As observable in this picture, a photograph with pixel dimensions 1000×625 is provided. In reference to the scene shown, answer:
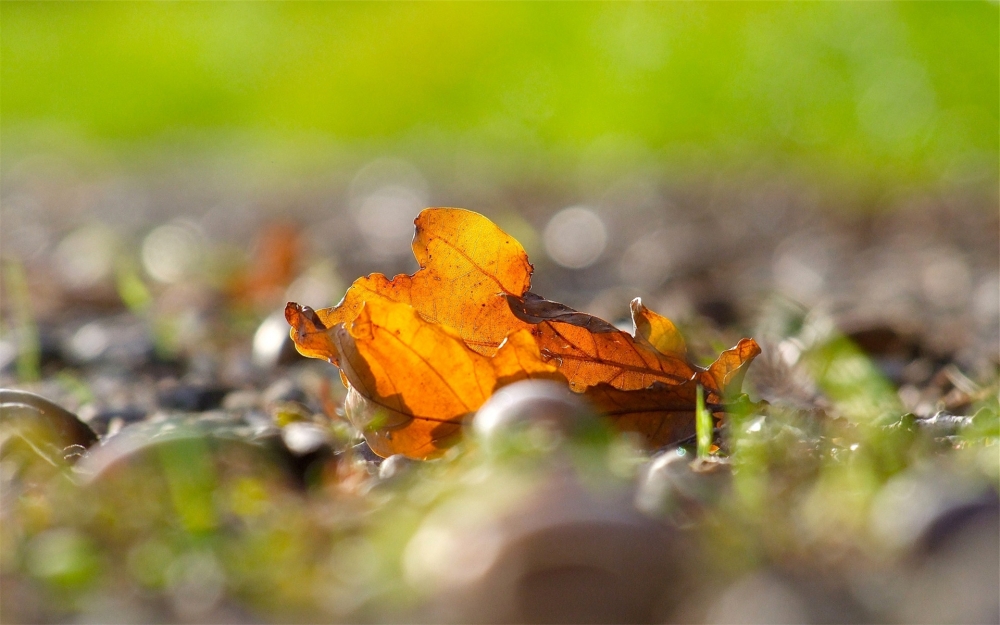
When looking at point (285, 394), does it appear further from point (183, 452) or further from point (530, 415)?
point (530, 415)

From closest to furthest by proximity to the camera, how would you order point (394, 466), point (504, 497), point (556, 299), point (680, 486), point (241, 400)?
point (504, 497) → point (680, 486) → point (394, 466) → point (241, 400) → point (556, 299)

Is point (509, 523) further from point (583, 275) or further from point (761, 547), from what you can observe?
point (583, 275)

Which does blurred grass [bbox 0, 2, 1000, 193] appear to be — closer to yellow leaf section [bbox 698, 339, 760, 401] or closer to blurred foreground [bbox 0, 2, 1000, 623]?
blurred foreground [bbox 0, 2, 1000, 623]

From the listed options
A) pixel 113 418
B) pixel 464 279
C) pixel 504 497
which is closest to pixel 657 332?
pixel 464 279

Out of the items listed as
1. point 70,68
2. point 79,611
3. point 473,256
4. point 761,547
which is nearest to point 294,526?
point 79,611

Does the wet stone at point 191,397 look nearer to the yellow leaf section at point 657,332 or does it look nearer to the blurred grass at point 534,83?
the yellow leaf section at point 657,332

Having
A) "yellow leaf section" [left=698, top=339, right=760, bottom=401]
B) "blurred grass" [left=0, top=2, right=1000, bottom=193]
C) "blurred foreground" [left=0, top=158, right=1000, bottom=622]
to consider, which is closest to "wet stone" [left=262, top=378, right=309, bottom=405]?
"blurred foreground" [left=0, top=158, right=1000, bottom=622]
